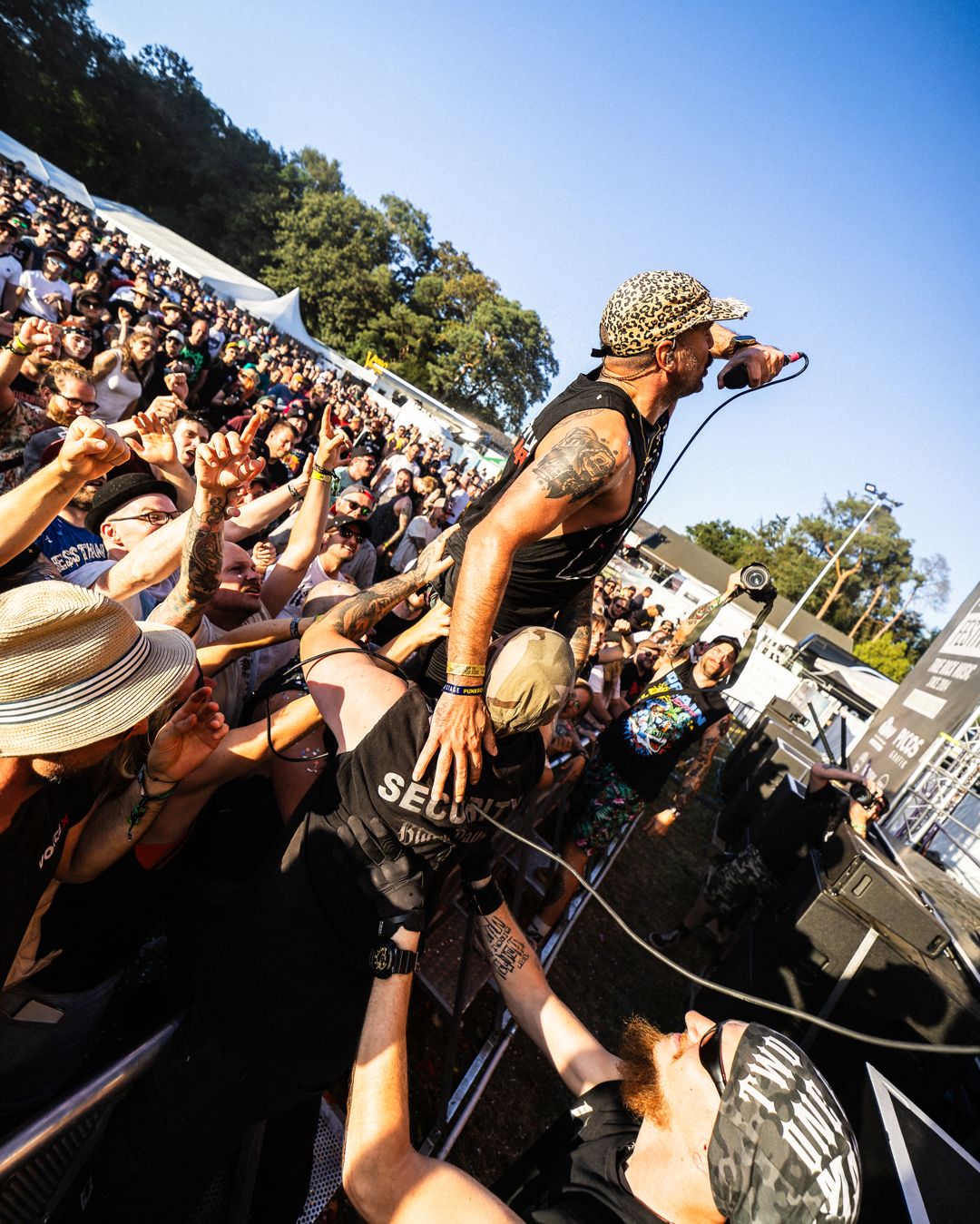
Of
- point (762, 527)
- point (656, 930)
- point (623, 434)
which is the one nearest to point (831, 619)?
point (762, 527)

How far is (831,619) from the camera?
56781mm

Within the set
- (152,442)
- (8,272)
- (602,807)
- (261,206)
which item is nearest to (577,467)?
(152,442)

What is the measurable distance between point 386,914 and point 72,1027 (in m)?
1.48

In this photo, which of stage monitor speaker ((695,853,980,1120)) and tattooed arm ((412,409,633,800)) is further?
stage monitor speaker ((695,853,980,1120))

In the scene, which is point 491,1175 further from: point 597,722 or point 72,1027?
point 597,722

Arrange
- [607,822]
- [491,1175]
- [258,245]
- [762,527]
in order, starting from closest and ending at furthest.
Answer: [491,1175] < [607,822] < [258,245] < [762,527]

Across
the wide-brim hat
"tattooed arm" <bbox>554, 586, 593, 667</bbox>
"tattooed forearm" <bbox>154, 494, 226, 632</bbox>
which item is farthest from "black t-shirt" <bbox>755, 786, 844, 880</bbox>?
the wide-brim hat

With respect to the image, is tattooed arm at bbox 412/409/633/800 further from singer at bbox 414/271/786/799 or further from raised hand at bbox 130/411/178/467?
raised hand at bbox 130/411/178/467

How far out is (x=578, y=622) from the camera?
3.33 m

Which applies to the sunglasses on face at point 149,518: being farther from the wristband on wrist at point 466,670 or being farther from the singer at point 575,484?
the wristband on wrist at point 466,670

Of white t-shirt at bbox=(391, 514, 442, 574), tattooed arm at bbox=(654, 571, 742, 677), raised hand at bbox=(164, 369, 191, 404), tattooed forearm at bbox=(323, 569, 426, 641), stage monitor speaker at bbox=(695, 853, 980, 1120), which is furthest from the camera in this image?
white t-shirt at bbox=(391, 514, 442, 574)

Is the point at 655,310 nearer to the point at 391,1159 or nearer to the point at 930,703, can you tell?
the point at 391,1159

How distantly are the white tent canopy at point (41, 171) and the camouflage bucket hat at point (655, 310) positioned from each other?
95.8 feet

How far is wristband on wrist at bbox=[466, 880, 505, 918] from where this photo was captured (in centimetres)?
210
